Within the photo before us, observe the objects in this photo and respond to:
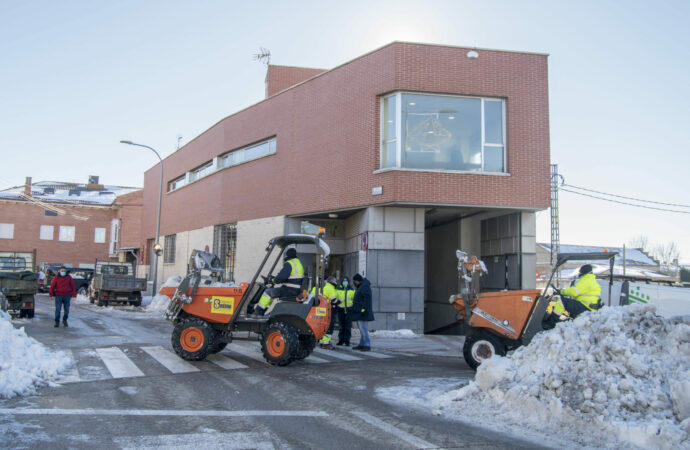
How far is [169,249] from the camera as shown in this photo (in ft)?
104

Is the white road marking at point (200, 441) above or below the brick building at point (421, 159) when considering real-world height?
below

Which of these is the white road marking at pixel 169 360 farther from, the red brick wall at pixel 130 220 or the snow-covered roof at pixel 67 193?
the snow-covered roof at pixel 67 193

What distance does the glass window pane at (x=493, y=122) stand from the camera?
15938 millimetres

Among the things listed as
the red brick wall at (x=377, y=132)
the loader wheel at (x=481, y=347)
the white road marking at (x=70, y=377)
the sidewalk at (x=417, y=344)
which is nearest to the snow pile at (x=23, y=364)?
the white road marking at (x=70, y=377)

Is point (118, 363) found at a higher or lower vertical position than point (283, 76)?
lower

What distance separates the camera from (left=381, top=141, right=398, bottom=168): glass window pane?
15758 millimetres

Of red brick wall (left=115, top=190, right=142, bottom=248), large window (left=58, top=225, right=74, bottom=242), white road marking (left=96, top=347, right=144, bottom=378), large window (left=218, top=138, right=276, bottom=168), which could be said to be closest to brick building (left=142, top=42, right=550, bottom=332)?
large window (left=218, top=138, right=276, bottom=168)

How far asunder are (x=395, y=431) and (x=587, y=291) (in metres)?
4.68

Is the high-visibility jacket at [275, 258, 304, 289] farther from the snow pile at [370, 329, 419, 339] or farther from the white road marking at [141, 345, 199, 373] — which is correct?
the snow pile at [370, 329, 419, 339]

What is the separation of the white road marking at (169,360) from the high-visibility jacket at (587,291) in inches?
243

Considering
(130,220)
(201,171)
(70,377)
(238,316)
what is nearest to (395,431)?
(238,316)

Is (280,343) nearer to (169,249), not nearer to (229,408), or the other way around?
(229,408)

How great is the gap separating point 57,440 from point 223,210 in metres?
19.4

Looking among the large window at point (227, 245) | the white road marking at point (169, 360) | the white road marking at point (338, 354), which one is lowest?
the white road marking at point (338, 354)
